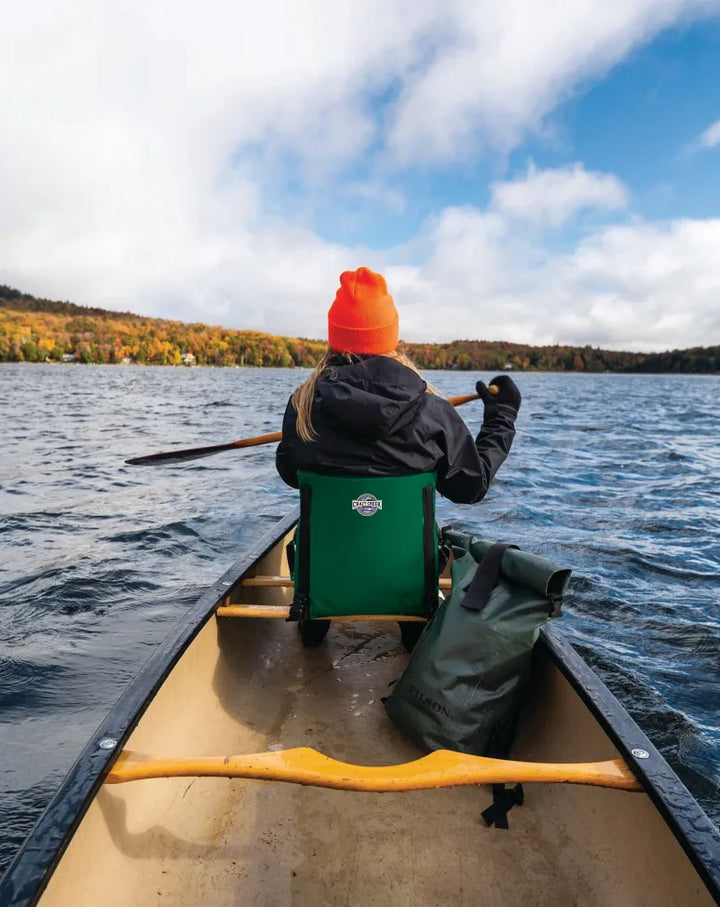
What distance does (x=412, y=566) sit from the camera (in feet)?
9.66

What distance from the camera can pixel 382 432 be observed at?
2695mm

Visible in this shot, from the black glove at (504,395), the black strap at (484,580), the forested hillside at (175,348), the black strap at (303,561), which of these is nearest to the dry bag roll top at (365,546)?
the black strap at (303,561)

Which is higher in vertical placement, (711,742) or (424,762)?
(424,762)

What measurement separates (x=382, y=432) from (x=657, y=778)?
160 centimetres

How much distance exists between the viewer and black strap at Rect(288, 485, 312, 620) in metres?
2.93

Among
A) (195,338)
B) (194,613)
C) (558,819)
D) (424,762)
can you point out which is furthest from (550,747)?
(195,338)

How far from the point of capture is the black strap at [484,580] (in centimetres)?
276

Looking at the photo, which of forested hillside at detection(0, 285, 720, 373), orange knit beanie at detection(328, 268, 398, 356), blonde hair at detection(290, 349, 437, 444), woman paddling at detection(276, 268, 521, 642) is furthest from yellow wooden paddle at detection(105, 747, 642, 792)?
forested hillside at detection(0, 285, 720, 373)

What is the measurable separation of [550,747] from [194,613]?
73.3 inches

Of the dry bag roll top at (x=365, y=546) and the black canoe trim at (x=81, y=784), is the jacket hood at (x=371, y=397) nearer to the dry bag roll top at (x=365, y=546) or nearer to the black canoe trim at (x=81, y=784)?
the dry bag roll top at (x=365, y=546)

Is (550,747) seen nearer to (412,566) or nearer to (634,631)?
(412,566)

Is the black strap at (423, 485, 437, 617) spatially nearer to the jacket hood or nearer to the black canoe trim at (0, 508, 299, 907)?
the jacket hood

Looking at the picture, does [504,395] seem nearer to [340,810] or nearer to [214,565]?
[340,810]

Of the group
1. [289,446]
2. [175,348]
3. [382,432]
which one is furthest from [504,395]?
[175,348]
